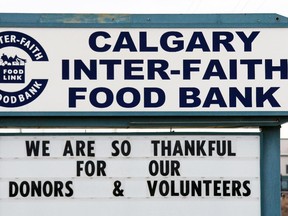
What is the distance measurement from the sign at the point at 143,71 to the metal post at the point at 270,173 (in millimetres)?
429

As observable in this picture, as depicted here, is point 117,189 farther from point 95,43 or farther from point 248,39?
point 248,39

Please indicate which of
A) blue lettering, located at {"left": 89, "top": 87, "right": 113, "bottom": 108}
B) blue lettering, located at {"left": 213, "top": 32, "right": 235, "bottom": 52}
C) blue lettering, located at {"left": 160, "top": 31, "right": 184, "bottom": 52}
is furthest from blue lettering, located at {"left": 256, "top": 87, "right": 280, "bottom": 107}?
blue lettering, located at {"left": 89, "top": 87, "right": 113, "bottom": 108}

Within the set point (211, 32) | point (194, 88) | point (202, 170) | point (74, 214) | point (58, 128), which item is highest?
point (211, 32)

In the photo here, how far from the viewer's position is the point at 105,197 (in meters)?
9.22

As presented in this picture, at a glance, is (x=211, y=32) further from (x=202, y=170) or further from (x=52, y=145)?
(x=52, y=145)

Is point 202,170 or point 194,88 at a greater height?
point 194,88

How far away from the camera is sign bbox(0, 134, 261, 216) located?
9.20 metres

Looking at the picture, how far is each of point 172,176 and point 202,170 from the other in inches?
17.4

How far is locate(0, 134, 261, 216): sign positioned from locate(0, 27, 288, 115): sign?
0.46 m

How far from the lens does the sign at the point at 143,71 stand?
9.15 meters

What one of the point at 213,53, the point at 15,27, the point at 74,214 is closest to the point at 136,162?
the point at 74,214

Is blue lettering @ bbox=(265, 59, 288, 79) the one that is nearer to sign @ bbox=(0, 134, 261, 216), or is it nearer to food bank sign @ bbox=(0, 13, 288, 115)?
food bank sign @ bbox=(0, 13, 288, 115)

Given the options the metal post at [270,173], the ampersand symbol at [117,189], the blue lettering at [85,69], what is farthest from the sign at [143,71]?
the ampersand symbol at [117,189]

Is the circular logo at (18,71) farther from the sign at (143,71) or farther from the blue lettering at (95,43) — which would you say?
the blue lettering at (95,43)
